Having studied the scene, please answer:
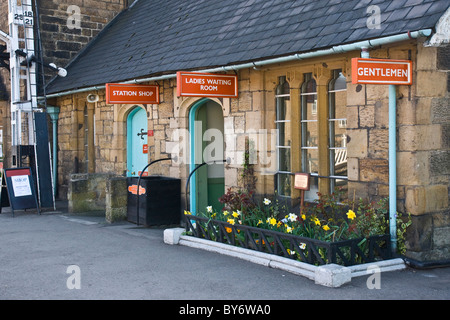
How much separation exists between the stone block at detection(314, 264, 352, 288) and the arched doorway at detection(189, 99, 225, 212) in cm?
544

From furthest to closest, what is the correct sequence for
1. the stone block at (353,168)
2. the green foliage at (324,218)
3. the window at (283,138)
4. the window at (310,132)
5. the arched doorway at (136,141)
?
1. the arched doorway at (136,141)
2. the window at (283,138)
3. the window at (310,132)
4. the stone block at (353,168)
5. the green foliage at (324,218)

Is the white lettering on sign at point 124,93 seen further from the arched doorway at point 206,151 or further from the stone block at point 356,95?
the stone block at point 356,95

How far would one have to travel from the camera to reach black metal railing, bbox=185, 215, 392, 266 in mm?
6730

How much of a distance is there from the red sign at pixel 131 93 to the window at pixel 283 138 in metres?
3.37

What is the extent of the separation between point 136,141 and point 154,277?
710cm

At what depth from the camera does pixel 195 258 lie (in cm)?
787

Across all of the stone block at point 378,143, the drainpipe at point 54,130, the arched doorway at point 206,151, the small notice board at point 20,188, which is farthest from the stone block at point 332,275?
the drainpipe at point 54,130

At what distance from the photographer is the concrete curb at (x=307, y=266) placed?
629 centimetres

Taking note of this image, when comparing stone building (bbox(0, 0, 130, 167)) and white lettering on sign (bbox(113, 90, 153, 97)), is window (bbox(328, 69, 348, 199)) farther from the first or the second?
stone building (bbox(0, 0, 130, 167))

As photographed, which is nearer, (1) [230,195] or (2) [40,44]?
(1) [230,195]
